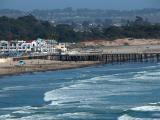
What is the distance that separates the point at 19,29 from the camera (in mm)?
110188

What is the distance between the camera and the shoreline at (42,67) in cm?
5698

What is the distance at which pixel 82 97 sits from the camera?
1388 inches

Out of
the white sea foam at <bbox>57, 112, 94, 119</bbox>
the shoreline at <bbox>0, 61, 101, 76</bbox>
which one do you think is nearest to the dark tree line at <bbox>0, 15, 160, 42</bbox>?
the shoreline at <bbox>0, 61, 101, 76</bbox>

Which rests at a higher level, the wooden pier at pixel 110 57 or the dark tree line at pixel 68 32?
the dark tree line at pixel 68 32

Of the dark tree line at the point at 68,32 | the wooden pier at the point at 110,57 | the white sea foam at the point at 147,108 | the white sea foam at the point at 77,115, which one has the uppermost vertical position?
the dark tree line at the point at 68,32

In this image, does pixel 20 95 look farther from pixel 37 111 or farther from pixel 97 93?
pixel 37 111

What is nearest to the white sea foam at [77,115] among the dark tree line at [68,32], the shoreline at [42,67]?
the shoreline at [42,67]

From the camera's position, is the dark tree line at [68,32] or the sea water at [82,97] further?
the dark tree line at [68,32]

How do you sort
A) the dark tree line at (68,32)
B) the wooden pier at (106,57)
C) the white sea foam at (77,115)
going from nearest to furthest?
the white sea foam at (77,115) → the wooden pier at (106,57) → the dark tree line at (68,32)

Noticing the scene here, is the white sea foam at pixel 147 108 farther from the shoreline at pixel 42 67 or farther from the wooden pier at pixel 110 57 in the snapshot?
the wooden pier at pixel 110 57

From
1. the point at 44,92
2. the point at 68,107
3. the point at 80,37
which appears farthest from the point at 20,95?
the point at 80,37

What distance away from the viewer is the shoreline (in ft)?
187

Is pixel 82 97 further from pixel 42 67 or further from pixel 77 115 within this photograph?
pixel 42 67

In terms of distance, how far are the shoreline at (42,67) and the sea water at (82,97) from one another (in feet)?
18.4
